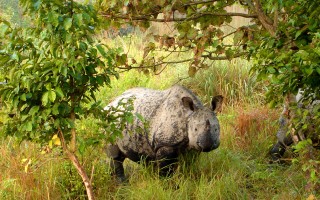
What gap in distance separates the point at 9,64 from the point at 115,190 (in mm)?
1988

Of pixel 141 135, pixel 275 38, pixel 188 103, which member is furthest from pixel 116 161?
pixel 275 38

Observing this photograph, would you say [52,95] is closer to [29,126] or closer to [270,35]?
[29,126]

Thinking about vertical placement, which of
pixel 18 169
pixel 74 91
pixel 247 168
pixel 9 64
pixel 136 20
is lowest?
pixel 247 168

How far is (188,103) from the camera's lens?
4996mm

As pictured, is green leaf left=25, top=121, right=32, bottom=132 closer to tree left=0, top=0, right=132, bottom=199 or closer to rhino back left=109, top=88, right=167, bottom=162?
tree left=0, top=0, right=132, bottom=199

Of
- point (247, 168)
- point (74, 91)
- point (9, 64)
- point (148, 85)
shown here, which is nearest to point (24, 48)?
point (9, 64)

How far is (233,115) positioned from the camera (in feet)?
24.5

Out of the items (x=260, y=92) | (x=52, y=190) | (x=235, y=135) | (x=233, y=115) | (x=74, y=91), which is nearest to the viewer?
(x=74, y=91)

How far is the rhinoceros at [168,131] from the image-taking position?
15.9ft

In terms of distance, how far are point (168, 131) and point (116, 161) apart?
2.76ft

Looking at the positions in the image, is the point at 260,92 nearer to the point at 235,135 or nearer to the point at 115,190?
the point at 235,135

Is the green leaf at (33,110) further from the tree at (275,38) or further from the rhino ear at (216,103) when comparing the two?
the rhino ear at (216,103)

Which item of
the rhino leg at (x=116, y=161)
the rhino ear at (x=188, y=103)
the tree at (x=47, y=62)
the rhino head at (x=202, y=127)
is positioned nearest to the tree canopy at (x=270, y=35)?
the rhino ear at (x=188, y=103)

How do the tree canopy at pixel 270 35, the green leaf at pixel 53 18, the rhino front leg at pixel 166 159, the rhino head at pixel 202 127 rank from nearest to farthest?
the tree canopy at pixel 270 35, the green leaf at pixel 53 18, the rhino head at pixel 202 127, the rhino front leg at pixel 166 159
